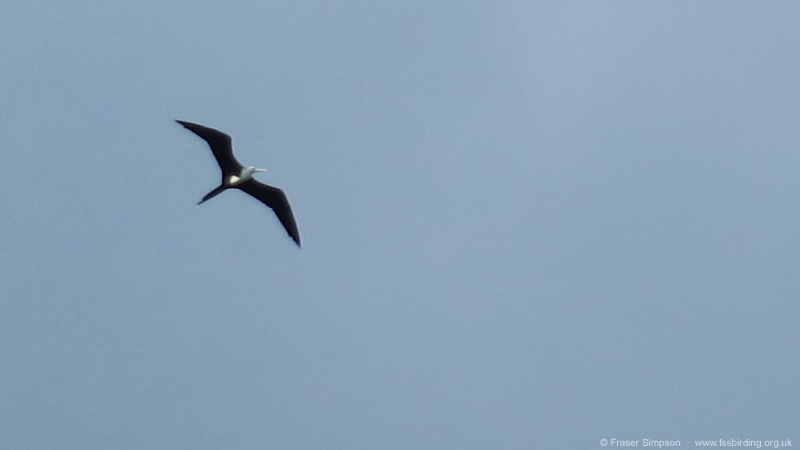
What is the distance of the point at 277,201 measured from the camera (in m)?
25.9

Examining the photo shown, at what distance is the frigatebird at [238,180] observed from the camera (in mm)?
24328

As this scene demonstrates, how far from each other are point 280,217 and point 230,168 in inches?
75.4

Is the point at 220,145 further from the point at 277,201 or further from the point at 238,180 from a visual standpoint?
the point at 277,201

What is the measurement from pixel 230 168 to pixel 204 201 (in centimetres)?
136

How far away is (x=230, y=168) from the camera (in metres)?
Answer: 25.0

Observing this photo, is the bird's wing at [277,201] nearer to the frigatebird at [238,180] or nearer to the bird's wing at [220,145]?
the frigatebird at [238,180]

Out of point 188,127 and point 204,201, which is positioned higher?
point 188,127

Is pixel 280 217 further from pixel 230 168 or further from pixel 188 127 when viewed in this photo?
pixel 188 127

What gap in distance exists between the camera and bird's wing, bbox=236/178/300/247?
25.8m

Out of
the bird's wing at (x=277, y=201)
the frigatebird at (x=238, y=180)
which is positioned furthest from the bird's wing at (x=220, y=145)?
the bird's wing at (x=277, y=201)

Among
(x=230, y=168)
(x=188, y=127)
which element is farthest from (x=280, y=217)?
(x=188, y=127)

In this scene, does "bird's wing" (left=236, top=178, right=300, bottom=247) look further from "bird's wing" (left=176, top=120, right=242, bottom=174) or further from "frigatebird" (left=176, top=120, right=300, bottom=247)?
"bird's wing" (left=176, top=120, right=242, bottom=174)

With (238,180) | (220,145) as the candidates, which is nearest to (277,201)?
(238,180)

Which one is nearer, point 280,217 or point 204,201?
point 204,201
